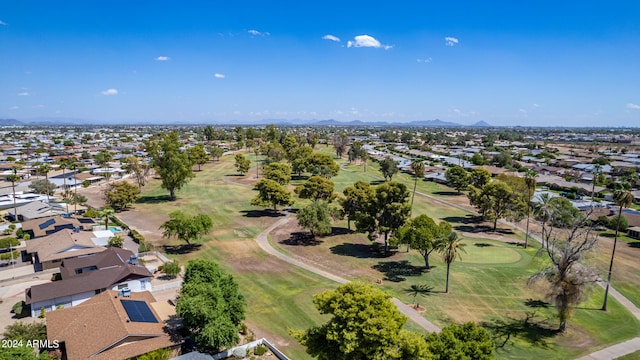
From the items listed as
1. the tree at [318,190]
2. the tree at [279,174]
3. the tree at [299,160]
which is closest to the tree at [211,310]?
the tree at [318,190]

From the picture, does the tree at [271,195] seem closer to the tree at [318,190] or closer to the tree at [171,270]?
the tree at [318,190]

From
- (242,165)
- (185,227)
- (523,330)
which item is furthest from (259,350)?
(242,165)

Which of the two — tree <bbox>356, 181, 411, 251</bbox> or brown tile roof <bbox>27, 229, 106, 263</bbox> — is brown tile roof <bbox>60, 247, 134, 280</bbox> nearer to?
brown tile roof <bbox>27, 229, 106, 263</bbox>

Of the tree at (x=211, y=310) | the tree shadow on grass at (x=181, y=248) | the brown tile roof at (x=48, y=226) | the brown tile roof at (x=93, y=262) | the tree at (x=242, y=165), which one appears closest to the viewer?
the tree at (x=211, y=310)

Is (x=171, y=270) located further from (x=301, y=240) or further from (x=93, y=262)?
(x=301, y=240)

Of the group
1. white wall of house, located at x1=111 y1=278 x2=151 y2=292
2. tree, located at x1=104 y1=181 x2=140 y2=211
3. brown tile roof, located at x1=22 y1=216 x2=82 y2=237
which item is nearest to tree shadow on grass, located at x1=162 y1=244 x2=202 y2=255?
white wall of house, located at x1=111 y1=278 x2=151 y2=292

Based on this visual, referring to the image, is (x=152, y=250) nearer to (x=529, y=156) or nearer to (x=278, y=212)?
(x=278, y=212)

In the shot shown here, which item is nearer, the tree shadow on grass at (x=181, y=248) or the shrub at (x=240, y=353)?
the shrub at (x=240, y=353)
